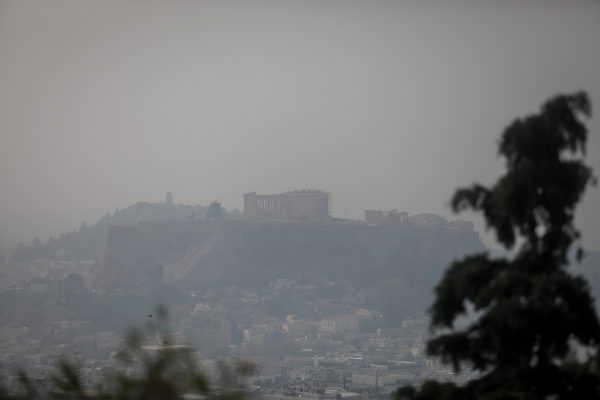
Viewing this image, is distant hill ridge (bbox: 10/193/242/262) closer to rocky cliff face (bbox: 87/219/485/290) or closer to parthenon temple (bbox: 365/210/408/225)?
rocky cliff face (bbox: 87/219/485/290)

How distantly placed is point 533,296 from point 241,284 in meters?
44.0

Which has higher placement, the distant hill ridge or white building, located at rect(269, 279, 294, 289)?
the distant hill ridge

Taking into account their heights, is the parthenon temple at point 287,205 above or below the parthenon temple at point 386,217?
above

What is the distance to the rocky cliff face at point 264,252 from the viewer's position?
47.6m

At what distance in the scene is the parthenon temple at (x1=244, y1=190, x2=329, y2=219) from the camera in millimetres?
50875

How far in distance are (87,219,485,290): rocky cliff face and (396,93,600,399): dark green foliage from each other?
42.8 m

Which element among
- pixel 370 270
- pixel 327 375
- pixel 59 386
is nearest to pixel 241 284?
pixel 370 270

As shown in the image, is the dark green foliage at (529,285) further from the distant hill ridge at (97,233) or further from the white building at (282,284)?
the distant hill ridge at (97,233)

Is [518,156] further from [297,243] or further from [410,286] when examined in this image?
[297,243]

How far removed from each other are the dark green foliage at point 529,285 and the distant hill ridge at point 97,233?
162 feet

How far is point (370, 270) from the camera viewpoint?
49531mm

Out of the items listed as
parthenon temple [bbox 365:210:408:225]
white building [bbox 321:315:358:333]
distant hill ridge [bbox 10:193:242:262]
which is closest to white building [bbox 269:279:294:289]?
parthenon temple [bbox 365:210:408:225]

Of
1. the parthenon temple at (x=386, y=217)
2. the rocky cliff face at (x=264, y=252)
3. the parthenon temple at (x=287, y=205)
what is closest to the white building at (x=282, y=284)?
the rocky cliff face at (x=264, y=252)

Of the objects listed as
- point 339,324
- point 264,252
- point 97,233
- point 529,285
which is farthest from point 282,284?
point 529,285
